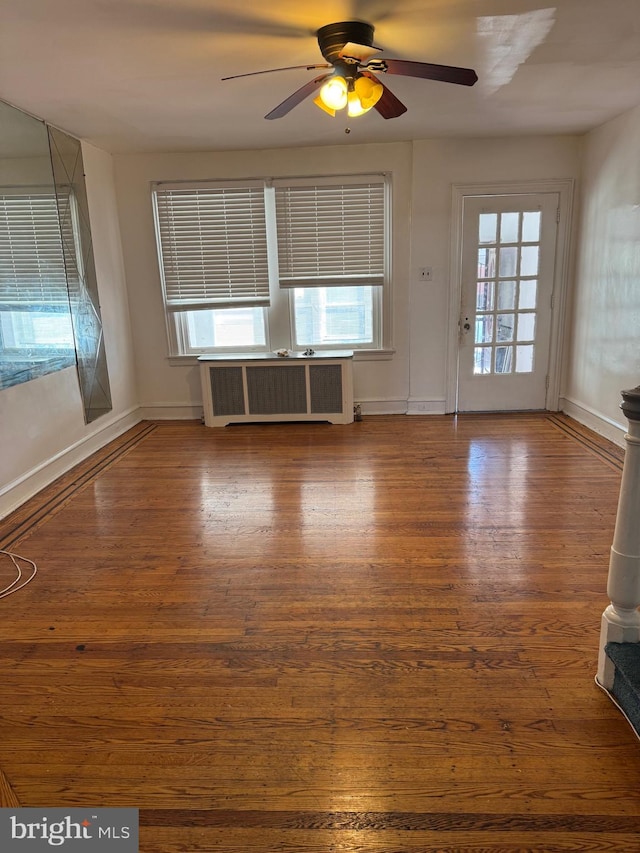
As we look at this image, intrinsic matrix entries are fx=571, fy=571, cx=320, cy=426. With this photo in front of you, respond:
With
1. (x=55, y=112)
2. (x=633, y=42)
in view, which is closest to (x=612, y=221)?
(x=633, y=42)

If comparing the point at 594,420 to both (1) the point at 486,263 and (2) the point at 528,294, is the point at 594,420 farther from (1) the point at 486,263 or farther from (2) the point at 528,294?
(1) the point at 486,263

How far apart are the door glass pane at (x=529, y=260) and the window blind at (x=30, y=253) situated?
13.8 feet

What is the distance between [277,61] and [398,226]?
A: 2.51m

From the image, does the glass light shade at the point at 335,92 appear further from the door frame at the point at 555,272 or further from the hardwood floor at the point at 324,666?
the door frame at the point at 555,272

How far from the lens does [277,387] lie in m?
5.63

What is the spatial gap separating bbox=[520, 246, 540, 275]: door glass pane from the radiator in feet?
6.29

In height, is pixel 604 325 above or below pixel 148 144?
below

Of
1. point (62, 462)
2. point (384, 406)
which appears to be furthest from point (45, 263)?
point (384, 406)

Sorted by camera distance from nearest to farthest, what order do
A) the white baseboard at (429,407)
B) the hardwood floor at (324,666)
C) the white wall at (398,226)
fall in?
the hardwood floor at (324,666) → the white wall at (398,226) → the white baseboard at (429,407)

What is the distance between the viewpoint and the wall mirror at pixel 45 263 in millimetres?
3805

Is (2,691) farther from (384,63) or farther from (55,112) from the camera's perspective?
(55,112)

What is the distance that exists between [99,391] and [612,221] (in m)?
4.69

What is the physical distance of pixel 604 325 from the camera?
500 cm

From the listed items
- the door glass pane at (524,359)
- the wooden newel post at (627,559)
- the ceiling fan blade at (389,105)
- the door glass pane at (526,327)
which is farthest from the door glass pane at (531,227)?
the wooden newel post at (627,559)
